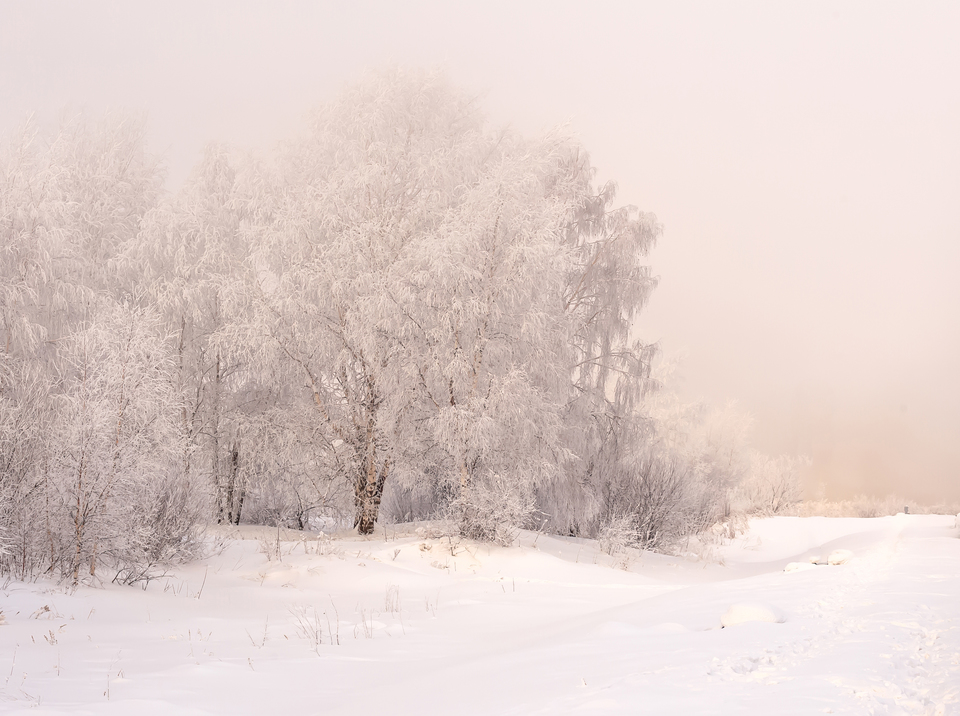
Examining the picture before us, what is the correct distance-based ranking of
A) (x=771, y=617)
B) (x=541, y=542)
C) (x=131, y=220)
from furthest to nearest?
(x=131, y=220) < (x=541, y=542) < (x=771, y=617)

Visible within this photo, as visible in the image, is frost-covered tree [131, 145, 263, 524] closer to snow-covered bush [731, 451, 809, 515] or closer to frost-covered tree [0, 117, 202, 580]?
frost-covered tree [0, 117, 202, 580]

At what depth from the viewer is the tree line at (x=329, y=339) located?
777cm

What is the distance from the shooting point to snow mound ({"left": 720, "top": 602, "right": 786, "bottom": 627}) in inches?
194

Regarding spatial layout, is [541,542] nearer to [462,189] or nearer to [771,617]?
[462,189]

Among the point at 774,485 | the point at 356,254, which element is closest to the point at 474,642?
the point at 356,254

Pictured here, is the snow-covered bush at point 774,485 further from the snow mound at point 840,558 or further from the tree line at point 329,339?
the snow mound at point 840,558

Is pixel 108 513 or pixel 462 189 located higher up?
pixel 462 189

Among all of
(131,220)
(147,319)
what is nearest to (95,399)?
(147,319)

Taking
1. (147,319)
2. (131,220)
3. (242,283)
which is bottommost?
(147,319)

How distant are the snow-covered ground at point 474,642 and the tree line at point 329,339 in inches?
57.3

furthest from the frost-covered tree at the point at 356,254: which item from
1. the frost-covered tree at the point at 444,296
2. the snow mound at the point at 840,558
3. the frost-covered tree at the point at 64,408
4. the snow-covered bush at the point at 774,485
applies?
the snow-covered bush at the point at 774,485

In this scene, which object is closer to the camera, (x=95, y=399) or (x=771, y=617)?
(x=771, y=617)

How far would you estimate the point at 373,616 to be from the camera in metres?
7.07

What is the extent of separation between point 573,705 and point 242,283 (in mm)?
12183
